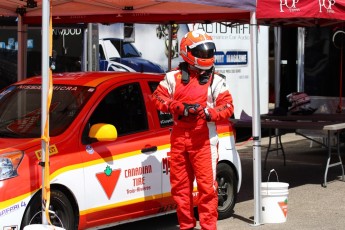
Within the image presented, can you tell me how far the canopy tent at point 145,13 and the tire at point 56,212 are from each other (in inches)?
98.7

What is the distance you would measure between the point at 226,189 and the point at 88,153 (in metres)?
2.19

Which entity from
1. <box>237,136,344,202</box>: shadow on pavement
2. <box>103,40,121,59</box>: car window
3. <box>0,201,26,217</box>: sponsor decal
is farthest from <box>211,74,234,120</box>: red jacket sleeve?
<box>103,40,121,59</box>: car window

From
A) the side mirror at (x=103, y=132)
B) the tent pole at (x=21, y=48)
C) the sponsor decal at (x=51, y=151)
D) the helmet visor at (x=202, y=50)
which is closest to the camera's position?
the sponsor decal at (x=51, y=151)

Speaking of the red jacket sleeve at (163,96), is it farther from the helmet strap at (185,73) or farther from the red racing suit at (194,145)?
the helmet strap at (185,73)

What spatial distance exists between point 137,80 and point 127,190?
4.10 ft

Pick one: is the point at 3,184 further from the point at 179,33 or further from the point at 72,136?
the point at 179,33

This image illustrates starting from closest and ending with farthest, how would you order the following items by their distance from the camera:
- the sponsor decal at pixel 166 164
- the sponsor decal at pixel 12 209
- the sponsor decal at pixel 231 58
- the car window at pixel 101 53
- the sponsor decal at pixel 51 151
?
the sponsor decal at pixel 12 209
the sponsor decal at pixel 51 151
the sponsor decal at pixel 166 164
the car window at pixel 101 53
the sponsor decal at pixel 231 58

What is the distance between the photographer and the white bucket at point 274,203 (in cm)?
920

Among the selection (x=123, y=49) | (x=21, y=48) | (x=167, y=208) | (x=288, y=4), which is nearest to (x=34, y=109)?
(x=167, y=208)

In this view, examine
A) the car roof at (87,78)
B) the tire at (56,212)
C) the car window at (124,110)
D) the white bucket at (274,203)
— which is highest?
the car roof at (87,78)

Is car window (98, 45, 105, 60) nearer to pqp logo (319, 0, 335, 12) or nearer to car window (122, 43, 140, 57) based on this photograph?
car window (122, 43, 140, 57)

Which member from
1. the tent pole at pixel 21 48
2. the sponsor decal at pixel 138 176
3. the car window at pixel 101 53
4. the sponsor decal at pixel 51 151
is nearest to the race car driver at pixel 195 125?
the sponsor decal at pixel 138 176

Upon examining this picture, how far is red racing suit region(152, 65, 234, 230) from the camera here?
308 inches

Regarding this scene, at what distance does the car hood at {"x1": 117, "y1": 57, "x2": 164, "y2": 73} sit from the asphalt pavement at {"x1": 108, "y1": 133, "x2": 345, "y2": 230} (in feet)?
7.32
